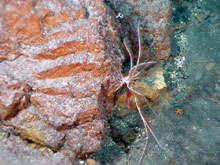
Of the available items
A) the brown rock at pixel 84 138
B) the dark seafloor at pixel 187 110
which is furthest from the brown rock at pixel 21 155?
the dark seafloor at pixel 187 110

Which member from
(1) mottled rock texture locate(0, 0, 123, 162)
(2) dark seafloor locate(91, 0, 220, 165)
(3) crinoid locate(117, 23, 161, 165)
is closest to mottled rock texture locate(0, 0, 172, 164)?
(1) mottled rock texture locate(0, 0, 123, 162)

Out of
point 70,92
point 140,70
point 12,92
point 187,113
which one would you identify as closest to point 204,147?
point 187,113

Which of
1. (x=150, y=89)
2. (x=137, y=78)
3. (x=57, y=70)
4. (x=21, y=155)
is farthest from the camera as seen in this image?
(x=150, y=89)

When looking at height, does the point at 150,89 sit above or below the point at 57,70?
below

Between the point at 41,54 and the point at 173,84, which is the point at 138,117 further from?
the point at 41,54

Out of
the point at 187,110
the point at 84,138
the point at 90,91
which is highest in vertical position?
the point at 90,91

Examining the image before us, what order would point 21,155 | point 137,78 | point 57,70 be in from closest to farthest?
point 21,155 → point 57,70 → point 137,78

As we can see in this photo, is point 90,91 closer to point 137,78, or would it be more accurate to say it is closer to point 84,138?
point 84,138

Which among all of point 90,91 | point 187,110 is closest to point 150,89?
point 187,110
